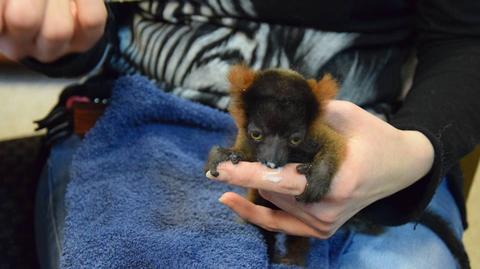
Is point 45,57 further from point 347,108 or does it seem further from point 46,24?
point 347,108

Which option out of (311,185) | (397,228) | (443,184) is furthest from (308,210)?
(443,184)

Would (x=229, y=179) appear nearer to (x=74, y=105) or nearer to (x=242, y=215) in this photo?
(x=242, y=215)

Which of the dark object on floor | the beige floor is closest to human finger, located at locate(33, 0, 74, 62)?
the dark object on floor

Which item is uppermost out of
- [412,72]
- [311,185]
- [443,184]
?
[311,185]

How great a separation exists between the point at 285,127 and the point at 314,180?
72 mm

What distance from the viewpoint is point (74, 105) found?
103cm

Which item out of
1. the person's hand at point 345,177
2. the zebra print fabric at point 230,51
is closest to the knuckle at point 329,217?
the person's hand at point 345,177

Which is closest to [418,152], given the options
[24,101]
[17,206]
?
[17,206]

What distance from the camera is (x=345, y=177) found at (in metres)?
0.68

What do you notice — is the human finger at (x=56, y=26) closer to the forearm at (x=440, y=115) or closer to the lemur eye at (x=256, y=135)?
the lemur eye at (x=256, y=135)

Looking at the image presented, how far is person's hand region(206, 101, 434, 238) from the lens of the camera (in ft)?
2.15

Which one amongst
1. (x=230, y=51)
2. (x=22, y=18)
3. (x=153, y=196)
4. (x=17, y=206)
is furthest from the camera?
(x=17, y=206)

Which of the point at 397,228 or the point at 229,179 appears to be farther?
the point at 397,228

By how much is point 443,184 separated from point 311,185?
17.8 inches
